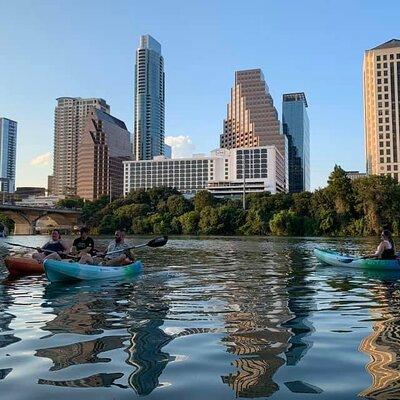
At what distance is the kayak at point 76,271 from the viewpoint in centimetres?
1471

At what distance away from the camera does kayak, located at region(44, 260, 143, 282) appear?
1471cm

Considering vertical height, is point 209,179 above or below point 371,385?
above

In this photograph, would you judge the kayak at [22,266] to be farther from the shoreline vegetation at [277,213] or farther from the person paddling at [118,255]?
the shoreline vegetation at [277,213]

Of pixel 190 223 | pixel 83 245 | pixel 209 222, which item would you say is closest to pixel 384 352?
pixel 83 245

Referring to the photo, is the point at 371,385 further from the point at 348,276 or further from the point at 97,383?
the point at 348,276

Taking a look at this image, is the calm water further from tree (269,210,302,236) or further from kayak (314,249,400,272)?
tree (269,210,302,236)

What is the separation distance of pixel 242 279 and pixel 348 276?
4.15 metres

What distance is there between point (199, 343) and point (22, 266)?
12.5 metres

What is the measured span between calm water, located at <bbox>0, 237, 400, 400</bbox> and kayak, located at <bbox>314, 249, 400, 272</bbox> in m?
4.95

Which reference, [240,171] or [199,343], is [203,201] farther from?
[199,343]

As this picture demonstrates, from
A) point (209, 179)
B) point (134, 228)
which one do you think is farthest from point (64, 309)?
point (209, 179)

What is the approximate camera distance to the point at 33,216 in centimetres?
12244

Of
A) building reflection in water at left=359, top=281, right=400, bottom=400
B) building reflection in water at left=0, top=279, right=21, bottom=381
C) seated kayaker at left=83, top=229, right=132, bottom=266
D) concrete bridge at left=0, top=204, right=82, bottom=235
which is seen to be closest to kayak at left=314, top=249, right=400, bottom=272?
building reflection in water at left=359, top=281, right=400, bottom=400

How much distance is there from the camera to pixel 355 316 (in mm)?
9562
